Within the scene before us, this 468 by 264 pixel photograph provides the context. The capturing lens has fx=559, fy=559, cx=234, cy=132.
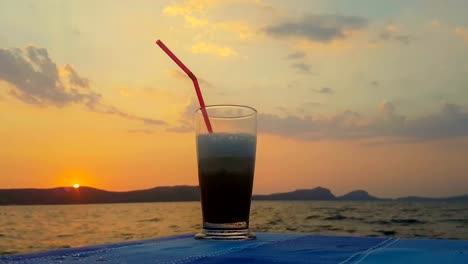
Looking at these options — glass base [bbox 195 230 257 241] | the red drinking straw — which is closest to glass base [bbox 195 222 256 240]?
glass base [bbox 195 230 257 241]


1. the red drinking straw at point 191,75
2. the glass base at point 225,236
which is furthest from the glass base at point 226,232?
the red drinking straw at point 191,75

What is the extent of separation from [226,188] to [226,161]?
0.08 meters

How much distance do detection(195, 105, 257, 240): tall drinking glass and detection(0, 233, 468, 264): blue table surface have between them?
0.14m

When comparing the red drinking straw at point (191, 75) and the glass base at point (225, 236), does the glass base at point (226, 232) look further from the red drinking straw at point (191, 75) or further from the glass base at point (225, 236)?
the red drinking straw at point (191, 75)

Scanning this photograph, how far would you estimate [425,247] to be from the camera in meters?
1.33

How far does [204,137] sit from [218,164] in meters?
0.09

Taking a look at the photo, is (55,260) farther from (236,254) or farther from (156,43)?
(156,43)

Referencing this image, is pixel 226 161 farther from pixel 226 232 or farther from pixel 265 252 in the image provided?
pixel 265 252

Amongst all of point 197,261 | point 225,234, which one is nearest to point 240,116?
point 225,234

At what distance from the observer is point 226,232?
1512 millimetres

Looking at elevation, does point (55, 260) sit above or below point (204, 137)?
below

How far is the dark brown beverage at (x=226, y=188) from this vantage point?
5.15ft

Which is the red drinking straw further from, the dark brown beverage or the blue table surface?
the blue table surface

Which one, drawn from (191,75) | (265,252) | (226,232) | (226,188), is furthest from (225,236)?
(191,75)
